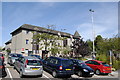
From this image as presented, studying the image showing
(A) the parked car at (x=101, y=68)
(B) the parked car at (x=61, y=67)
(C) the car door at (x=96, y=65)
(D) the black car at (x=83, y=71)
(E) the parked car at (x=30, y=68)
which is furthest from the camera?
(C) the car door at (x=96, y=65)

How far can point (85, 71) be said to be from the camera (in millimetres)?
11453

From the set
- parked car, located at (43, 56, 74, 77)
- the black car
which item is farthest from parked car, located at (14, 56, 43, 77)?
the black car

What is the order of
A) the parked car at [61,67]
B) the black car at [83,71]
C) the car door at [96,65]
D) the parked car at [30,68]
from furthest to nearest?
the car door at [96,65] < the black car at [83,71] < the parked car at [61,67] < the parked car at [30,68]

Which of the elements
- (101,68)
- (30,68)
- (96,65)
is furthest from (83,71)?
(30,68)

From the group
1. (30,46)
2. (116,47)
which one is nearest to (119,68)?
(116,47)

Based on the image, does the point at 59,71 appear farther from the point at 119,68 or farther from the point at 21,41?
the point at 21,41

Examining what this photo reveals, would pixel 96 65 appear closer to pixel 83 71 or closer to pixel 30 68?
pixel 83 71

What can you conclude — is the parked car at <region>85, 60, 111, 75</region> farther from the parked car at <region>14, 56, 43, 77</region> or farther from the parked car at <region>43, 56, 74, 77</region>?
the parked car at <region>14, 56, 43, 77</region>

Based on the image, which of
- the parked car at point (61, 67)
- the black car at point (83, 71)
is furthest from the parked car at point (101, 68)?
the parked car at point (61, 67)

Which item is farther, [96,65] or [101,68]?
[96,65]

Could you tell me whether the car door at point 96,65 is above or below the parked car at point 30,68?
below

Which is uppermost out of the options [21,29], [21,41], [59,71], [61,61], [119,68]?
[21,29]

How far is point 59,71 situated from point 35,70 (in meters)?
2.01

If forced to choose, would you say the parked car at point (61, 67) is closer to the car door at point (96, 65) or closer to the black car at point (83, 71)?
the black car at point (83, 71)
